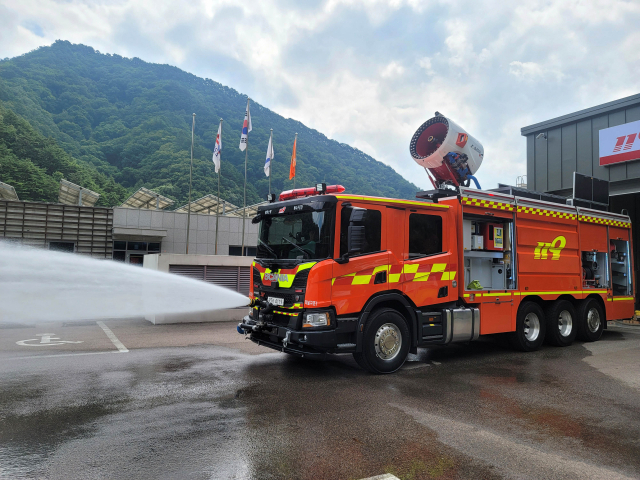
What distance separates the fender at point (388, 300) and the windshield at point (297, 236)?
1.06 meters

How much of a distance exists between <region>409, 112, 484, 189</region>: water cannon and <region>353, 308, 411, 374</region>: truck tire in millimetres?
3109

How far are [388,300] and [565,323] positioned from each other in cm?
535

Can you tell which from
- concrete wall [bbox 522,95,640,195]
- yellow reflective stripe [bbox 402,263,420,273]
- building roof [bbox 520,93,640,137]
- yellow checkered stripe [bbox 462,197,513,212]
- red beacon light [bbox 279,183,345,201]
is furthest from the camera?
concrete wall [bbox 522,95,640,195]

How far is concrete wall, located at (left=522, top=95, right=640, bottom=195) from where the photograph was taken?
13727 millimetres

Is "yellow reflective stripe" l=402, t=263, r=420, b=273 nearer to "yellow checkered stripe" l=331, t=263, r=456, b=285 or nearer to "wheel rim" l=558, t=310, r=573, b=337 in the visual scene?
"yellow checkered stripe" l=331, t=263, r=456, b=285

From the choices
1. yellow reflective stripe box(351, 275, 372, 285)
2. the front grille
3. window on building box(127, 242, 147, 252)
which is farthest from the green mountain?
the front grille

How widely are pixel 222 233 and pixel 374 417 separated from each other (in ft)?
76.1

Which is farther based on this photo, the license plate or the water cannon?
the water cannon

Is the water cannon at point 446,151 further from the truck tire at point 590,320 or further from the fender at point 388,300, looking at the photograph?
the truck tire at point 590,320

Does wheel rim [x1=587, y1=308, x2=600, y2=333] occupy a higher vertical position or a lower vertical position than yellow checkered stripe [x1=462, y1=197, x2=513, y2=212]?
lower

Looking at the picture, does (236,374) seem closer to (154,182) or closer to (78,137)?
(154,182)

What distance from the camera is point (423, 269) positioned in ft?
24.3

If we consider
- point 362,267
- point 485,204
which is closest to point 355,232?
point 362,267

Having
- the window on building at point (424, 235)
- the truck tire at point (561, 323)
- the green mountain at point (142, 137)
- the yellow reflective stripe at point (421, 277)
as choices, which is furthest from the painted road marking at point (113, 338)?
the green mountain at point (142, 137)
